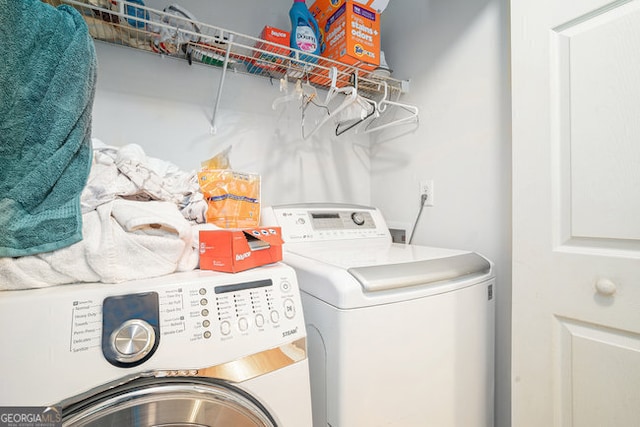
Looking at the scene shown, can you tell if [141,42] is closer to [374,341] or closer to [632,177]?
[374,341]

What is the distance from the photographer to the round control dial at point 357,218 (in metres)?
1.43

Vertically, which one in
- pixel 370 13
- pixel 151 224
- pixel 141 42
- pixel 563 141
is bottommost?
pixel 151 224

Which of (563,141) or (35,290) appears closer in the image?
(35,290)

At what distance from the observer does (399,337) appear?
0.78 metres

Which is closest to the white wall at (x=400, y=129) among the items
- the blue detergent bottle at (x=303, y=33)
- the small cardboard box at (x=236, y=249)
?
→ the blue detergent bottle at (x=303, y=33)

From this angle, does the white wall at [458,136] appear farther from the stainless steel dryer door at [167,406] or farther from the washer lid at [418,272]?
the stainless steel dryer door at [167,406]

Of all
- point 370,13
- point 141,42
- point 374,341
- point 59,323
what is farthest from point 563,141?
point 141,42

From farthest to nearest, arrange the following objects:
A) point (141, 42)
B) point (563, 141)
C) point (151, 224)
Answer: point (141, 42) → point (563, 141) → point (151, 224)

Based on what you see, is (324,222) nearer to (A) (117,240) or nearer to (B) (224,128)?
(B) (224,128)

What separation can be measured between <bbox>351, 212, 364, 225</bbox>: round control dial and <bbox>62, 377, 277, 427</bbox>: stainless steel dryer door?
949mm

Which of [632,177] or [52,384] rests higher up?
[632,177]

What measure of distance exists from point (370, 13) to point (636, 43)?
96 cm

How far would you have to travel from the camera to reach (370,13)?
133 cm

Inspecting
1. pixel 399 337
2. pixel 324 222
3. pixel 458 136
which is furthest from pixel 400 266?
pixel 458 136
